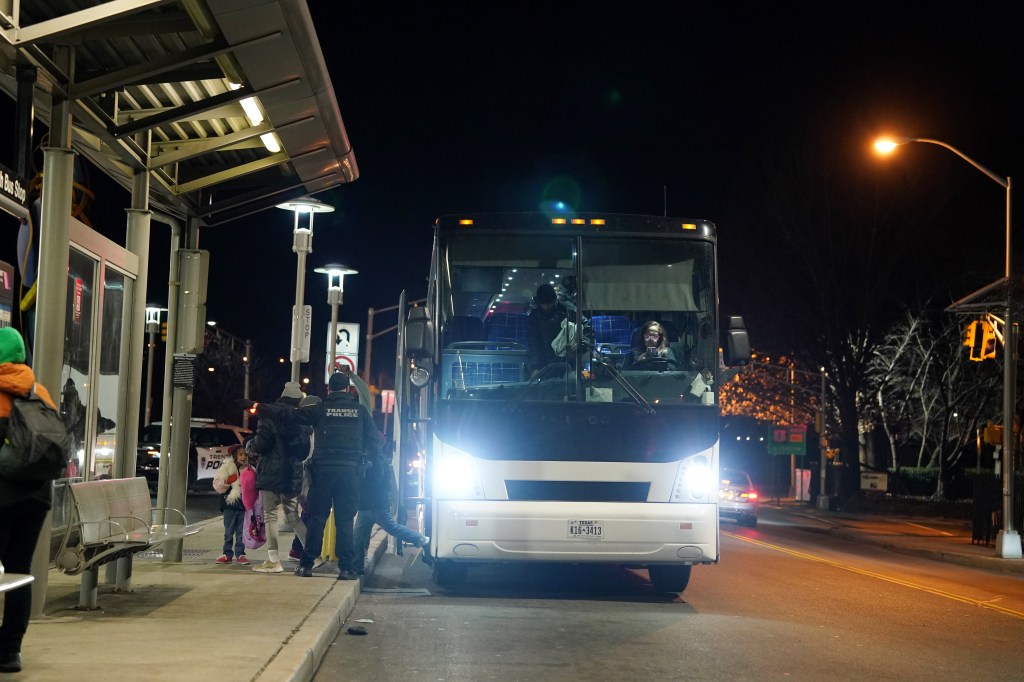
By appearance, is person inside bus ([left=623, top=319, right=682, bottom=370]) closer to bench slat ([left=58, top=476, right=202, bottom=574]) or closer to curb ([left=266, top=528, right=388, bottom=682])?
curb ([left=266, top=528, right=388, bottom=682])

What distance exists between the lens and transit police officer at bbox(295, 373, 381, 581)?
1231 cm

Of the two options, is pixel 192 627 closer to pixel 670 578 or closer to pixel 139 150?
pixel 139 150

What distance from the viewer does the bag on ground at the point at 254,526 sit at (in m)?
14.1

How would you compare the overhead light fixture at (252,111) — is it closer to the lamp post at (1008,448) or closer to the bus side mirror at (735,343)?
the bus side mirror at (735,343)

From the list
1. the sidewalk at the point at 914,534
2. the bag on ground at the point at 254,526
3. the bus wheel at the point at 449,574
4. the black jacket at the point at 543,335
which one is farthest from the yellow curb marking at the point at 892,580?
the bag on ground at the point at 254,526

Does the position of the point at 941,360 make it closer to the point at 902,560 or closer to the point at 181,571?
the point at 902,560

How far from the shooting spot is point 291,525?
13.1m

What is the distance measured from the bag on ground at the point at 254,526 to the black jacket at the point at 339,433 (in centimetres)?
192

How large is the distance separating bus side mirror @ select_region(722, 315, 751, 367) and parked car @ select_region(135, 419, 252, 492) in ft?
62.4

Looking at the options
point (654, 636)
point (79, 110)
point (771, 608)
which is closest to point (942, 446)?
point (771, 608)

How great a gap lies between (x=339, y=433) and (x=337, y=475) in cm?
42

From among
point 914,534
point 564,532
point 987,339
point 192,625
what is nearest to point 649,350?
point 564,532

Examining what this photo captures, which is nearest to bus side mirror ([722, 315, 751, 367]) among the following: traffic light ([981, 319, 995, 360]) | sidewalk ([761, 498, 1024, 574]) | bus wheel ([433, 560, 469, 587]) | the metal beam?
bus wheel ([433, 560, 469, 587])

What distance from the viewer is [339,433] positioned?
12.4 metres
